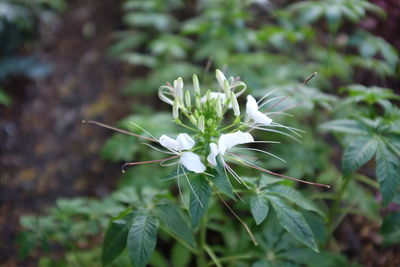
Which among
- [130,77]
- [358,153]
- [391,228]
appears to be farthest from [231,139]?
[130,77]

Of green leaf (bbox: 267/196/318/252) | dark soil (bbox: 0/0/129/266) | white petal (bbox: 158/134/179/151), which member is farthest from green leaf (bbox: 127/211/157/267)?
dark soil (bbox: 0/0/129/266)

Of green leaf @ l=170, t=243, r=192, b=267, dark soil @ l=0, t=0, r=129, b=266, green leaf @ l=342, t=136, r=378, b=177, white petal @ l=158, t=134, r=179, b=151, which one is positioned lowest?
green leaf @ l=170, t=243, r=192, b=267

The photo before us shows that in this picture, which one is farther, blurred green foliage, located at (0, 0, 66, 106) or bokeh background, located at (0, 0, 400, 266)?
blurred green foliage, located at (0, 0, 66, 106)

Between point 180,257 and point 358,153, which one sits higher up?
point 358,153

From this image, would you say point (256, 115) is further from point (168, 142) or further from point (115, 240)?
point (115, 240)

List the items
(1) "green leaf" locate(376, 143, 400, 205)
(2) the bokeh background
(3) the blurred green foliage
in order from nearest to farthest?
(1) "green leaf" locate(376, 143, 400, 205)
(2) the bokeh background
(3) the blurred green foliage

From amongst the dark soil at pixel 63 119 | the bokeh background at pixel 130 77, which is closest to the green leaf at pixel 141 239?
the bokeh background at pixel 130 77

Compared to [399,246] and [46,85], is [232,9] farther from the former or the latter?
[46,85]

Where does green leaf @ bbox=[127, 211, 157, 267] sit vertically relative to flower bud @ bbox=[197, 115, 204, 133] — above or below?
below

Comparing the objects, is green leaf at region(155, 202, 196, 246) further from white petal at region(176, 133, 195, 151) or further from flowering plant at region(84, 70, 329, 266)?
white petal at region(176, 133, 195, 151)
